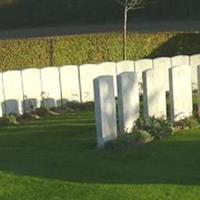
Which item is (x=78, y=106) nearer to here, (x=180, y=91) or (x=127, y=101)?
(x=180, y=91)

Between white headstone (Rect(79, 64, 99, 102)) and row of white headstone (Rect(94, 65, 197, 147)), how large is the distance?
3.48 metres

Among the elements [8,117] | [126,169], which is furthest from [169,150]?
[8,117]

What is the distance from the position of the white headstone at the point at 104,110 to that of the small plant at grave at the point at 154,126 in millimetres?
348

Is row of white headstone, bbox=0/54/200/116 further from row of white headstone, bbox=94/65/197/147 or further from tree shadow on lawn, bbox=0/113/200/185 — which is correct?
row of white headstone, bbox=94/65/197/147

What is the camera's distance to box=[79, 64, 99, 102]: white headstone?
1400 centimetres

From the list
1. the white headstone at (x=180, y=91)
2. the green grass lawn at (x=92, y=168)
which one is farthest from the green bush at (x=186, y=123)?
the green grass lawn at (x=92, y=168)

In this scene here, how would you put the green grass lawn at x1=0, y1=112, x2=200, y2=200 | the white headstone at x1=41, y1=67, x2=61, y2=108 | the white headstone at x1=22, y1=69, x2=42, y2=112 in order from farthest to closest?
the white headstone at x1=41, y1=67, x2=61, y2=108 → the white headstone at x1=22, y1=69, x2=42, y2=112 → the green grass lawn at x1=0, y1=112, x2=200, y2=200

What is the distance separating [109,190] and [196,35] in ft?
46.2

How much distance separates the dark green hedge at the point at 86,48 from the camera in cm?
2006

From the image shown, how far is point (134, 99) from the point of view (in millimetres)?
9547

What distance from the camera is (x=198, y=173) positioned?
7.23 meters

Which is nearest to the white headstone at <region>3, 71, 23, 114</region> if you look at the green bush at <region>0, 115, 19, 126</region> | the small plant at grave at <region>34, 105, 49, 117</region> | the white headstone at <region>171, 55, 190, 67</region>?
the small plant at grave at <region>34, 105, 49, 117</region>

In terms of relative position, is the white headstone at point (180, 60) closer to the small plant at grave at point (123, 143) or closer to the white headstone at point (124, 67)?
the white headstone at point (124, 67)

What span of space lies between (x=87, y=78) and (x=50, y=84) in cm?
77
